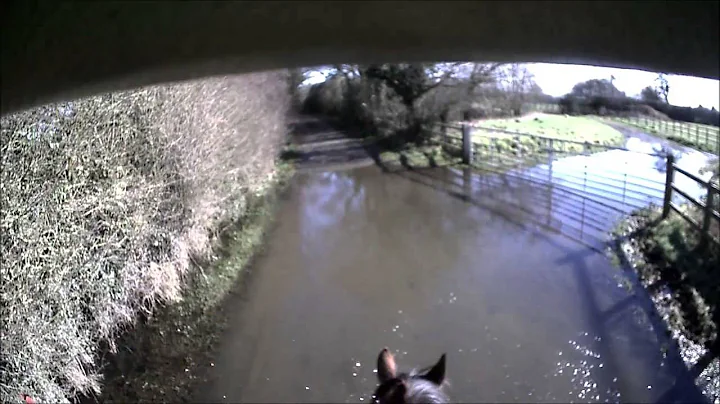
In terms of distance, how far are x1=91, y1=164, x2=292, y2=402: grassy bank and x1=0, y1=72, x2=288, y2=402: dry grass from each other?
0.15 metres

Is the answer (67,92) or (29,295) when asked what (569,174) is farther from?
(67,92)

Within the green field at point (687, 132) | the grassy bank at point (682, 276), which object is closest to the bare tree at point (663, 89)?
the green field at point (687, 132)

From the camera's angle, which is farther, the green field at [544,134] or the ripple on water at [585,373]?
the green field at [544,134]

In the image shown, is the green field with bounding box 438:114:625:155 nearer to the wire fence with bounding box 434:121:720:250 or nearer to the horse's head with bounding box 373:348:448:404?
the wire fence with bounding box 434:121:720:250

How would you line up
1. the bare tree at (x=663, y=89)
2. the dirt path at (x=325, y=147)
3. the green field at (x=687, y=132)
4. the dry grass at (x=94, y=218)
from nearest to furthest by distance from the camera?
the bare tree at (x=663, y=89) < the green field at (x=687, y=132) < the dry grass at (x=94, y=218) < the dirt path at (x=325, y=147)

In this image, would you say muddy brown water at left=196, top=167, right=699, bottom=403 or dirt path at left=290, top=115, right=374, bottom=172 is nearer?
muddy brown water at left=196, top=167, right=699, bottom=403

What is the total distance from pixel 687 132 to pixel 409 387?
1899 mm

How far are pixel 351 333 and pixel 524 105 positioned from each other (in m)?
3.31

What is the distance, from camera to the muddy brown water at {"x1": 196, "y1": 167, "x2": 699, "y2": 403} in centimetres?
431

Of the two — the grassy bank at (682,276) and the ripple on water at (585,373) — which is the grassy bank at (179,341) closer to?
the ripple on water at (585,373)

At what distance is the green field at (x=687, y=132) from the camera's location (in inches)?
110

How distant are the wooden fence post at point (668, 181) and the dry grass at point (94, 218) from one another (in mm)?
4220

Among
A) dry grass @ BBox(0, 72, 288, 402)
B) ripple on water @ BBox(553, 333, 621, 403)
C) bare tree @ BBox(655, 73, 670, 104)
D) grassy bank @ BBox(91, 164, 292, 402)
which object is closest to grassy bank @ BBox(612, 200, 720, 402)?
ripple on water @ BBox(553, 333, 621, 403)

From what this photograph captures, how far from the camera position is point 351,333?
5.23 meters
